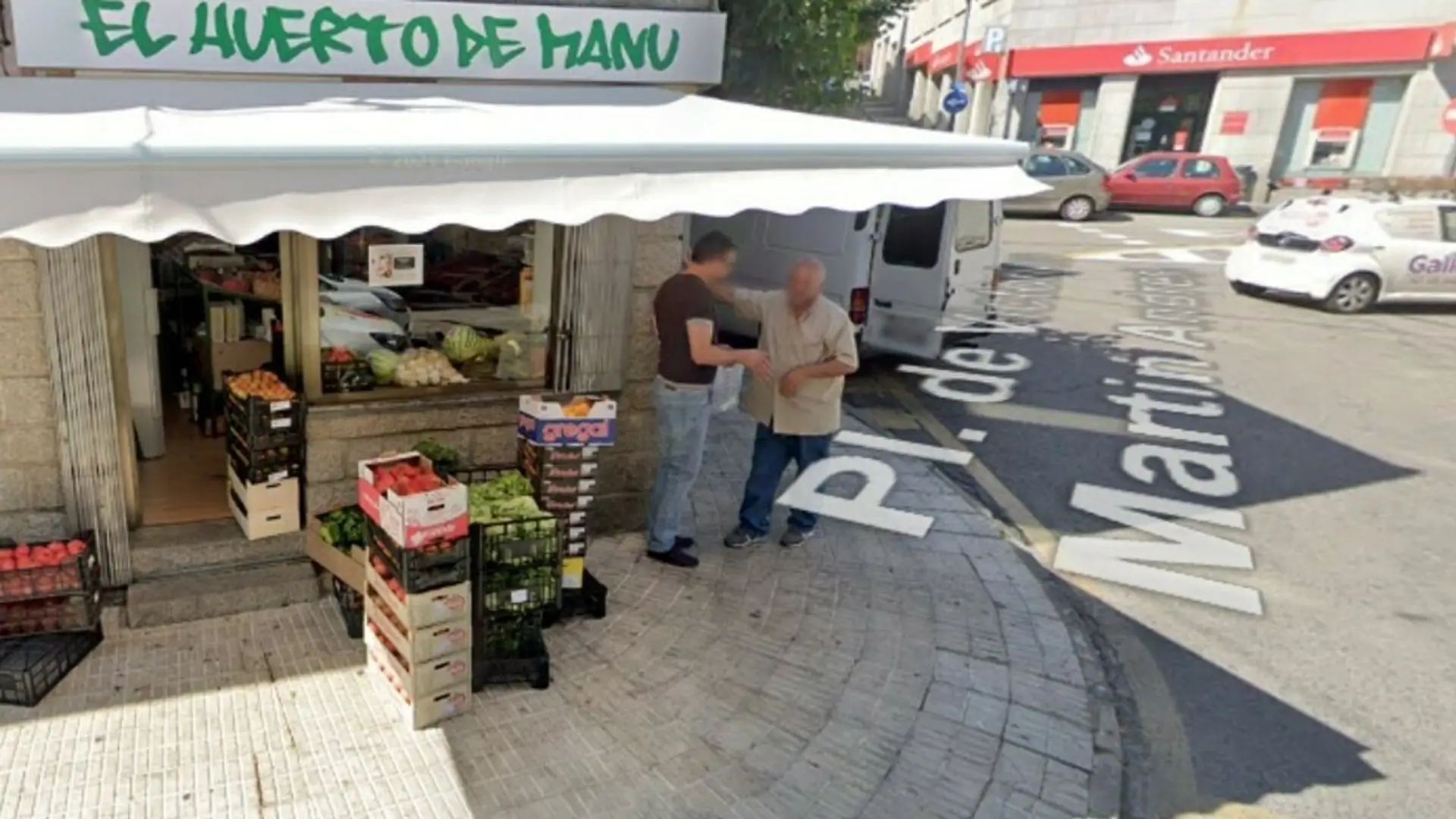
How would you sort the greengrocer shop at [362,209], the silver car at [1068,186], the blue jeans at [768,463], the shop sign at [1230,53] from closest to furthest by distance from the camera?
the greengrocer shop at [362,209] → the blue jeans at [768,463] → the silver car at [1068,186] → the shop sign at [1230,53]

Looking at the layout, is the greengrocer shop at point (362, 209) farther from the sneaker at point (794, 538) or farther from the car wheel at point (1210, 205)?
the car wheel at point (1210, 205)

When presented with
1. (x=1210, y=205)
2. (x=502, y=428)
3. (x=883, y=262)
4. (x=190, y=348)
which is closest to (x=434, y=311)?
(x=502, y=428)

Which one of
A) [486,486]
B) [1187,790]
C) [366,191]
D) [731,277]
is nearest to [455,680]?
[486,486]

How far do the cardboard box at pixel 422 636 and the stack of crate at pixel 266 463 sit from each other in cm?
105

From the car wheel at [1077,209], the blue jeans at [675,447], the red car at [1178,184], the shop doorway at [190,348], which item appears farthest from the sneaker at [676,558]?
the red car at [1178,184]

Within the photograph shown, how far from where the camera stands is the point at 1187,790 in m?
4.10

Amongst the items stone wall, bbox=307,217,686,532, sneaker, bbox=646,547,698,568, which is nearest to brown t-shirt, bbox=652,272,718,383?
stone wall, bbox=307,217,686,532

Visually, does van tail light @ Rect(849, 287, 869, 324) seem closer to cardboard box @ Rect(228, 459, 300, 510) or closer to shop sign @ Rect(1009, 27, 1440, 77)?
cardboard box @ Rect(228, 459, 300, 510)

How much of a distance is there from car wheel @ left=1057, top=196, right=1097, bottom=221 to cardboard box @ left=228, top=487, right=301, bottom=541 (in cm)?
2067

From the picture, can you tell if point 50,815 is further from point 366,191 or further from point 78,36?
point 78,36

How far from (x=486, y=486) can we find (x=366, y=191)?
70.6 inches

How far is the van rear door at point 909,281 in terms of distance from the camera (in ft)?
30.2

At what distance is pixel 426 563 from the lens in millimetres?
3697

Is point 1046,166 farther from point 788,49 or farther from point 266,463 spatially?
point 266,463
